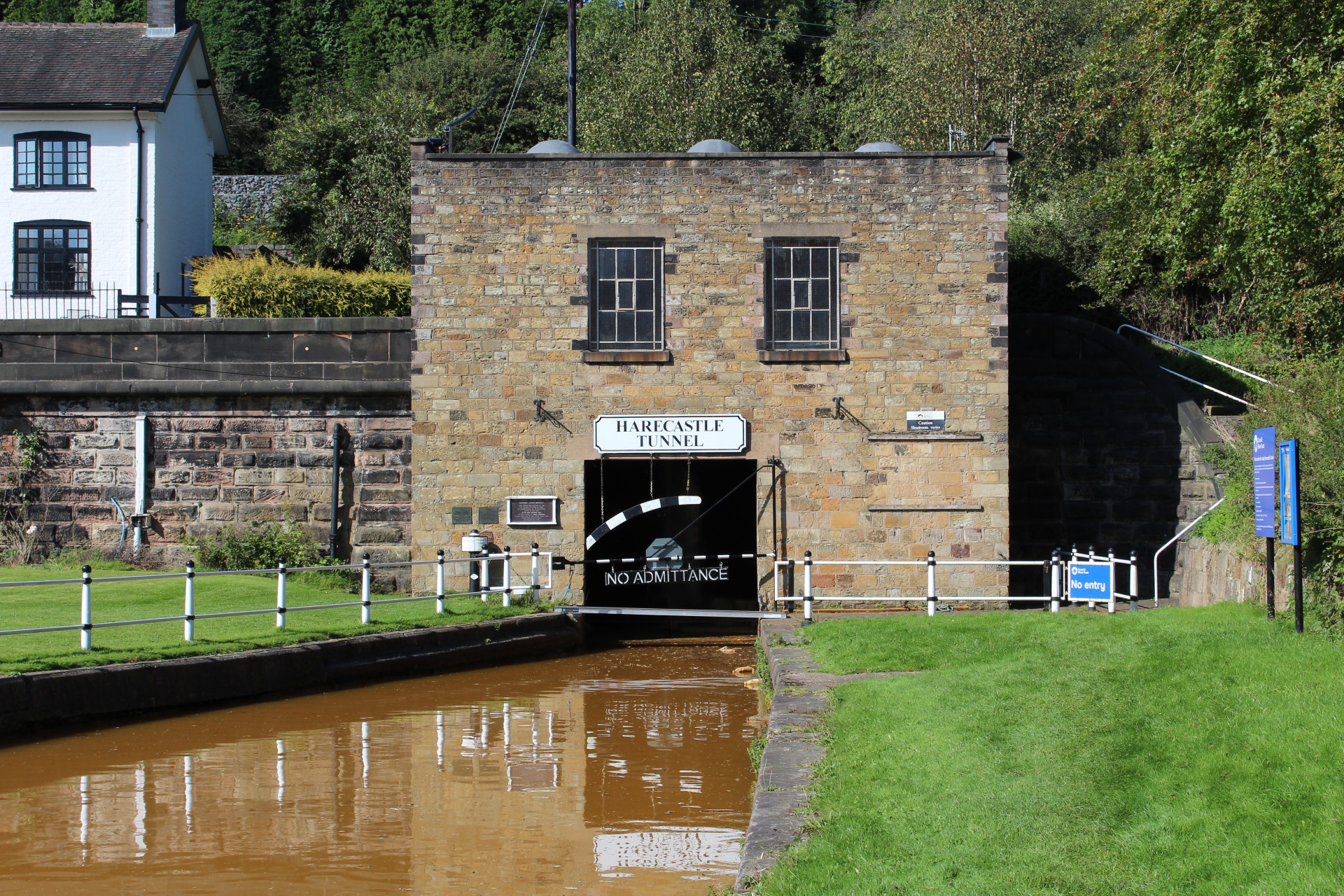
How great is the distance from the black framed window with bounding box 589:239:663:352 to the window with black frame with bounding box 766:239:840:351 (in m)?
1.63

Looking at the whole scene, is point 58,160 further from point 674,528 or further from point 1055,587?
point 1055,587

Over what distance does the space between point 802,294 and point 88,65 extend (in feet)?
75.3

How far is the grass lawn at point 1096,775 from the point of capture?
5195 mm

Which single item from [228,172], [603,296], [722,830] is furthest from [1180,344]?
[228,172]

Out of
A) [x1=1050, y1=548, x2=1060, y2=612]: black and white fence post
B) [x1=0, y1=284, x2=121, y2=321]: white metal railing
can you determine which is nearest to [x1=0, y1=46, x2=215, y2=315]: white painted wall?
[x1=0, y1=284, x2=121, y2=321]: white metal railing

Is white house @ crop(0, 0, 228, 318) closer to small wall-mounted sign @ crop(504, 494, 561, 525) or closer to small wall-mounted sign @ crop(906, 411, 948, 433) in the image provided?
Result: small wall-mounted sign @ crop(504, 494, 561, 525)

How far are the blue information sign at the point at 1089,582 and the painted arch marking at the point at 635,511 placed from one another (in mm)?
5280

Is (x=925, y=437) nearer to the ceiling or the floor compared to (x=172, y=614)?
nearer to the ceiling

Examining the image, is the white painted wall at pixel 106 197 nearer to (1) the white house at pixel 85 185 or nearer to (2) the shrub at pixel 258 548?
(1) the white house at pixel 85 185

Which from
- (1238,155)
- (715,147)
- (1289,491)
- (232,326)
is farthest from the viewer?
(232,326)

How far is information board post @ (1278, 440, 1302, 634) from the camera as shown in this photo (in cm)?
A: 948

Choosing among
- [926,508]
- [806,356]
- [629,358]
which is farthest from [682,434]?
[926,508]

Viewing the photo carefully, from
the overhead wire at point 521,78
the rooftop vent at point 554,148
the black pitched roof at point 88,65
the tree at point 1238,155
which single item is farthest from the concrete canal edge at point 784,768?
the black pitched roof at point 88,65

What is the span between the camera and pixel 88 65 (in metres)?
31.2
